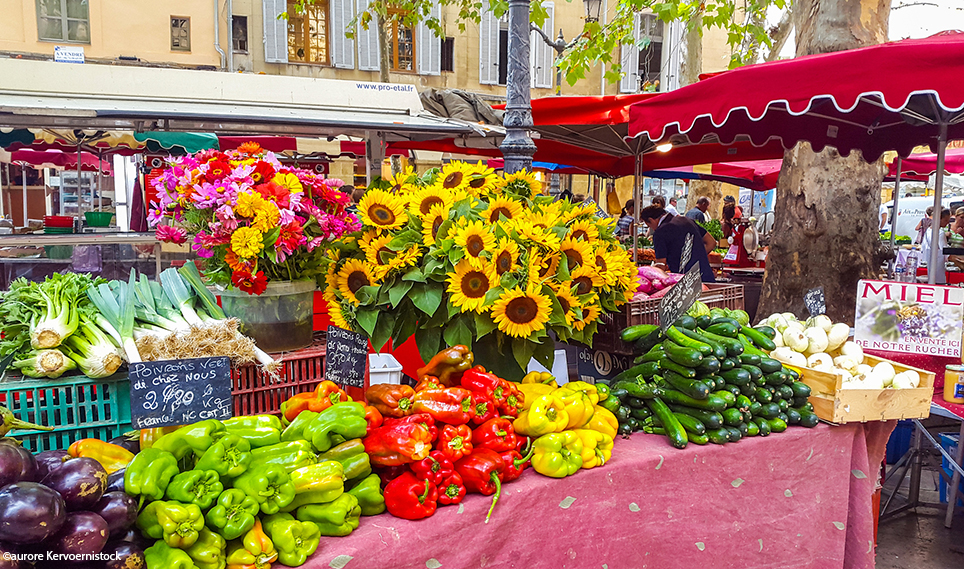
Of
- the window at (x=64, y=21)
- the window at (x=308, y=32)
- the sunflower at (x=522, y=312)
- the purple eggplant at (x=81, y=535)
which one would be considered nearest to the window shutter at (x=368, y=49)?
the window at (x=308, y=32)

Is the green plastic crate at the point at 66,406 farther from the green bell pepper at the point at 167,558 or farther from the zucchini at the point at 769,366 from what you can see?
the zucchini at the point at 769,366

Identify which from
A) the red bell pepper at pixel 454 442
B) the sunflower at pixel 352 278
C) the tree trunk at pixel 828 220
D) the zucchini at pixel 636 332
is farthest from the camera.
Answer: the tree trunk at pixel 828 220

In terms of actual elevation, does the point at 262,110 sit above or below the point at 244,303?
above

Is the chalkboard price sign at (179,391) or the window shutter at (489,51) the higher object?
the window shutter at (489,51)

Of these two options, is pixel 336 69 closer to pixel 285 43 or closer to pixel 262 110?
pixel 285 43

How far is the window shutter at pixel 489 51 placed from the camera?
1805cm

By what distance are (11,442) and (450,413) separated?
1.07 meters

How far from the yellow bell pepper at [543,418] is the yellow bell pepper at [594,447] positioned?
89 millimetres

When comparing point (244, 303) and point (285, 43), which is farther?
point (285, 43)

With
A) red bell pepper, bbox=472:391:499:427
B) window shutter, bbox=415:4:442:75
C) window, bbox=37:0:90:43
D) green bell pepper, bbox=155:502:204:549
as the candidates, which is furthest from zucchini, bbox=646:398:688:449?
window, bbox=37:0:90:43

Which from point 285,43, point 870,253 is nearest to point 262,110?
point 870,253

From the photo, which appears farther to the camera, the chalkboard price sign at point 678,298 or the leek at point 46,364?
the chalkboard price sign at point 678,298

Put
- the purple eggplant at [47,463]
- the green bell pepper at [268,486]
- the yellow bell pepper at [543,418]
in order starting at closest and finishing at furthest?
1. the purple eggplant at [47,463]
2. the green bell pepper at [268,486]
3. the yellow bell pepper at [543,418]

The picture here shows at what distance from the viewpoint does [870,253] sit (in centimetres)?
603
